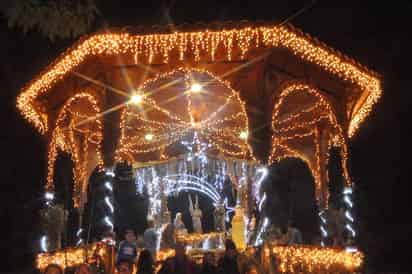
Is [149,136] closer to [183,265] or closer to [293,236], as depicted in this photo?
[293,236]

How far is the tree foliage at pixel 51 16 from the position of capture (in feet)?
20.0

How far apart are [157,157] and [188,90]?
579 centimetres

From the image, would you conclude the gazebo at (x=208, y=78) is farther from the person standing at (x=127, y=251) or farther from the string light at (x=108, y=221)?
the person standing at (x=127, y=251)

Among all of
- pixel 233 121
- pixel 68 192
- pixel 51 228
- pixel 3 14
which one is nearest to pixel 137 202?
pixel 68 192

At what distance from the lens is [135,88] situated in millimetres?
12969

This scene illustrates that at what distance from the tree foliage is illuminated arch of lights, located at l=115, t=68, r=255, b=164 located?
925 cm

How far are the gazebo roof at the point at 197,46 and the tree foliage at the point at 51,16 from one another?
5.80m

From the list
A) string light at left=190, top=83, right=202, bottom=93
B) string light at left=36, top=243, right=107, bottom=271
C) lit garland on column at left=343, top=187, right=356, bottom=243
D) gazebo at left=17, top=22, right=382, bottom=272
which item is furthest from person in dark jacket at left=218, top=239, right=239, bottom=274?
string light at left=190, top=83, right=202, bottom=93

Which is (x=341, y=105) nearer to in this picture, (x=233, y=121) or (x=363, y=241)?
(x=233, y=121)

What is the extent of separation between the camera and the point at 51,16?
20.6 feet

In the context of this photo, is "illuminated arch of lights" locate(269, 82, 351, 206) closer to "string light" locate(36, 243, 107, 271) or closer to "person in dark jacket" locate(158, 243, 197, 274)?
"string light" locate(36, 243, 107, 271)

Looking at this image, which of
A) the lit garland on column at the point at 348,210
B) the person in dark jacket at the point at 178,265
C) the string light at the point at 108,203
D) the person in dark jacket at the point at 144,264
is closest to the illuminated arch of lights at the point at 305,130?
the lit garland on column at the point at 348,210

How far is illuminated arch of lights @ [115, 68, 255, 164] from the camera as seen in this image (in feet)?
55.6

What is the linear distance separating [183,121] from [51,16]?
13.5 metres
